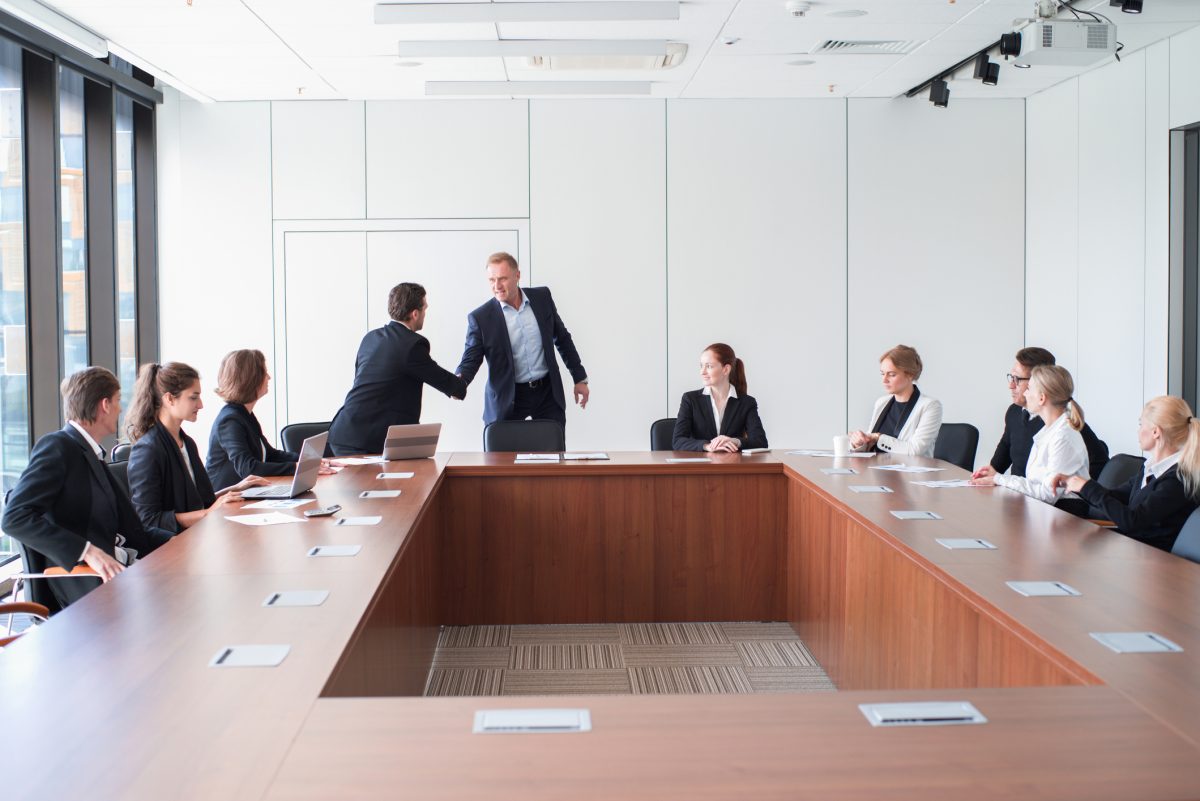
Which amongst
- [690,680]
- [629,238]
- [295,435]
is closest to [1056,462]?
[690,680]

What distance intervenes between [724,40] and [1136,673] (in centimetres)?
521

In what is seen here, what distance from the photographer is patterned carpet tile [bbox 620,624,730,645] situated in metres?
4.89

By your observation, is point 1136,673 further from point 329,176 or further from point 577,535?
point 329,176

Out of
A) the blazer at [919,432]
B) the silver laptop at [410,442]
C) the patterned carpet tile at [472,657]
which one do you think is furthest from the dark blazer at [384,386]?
the blazer at [919,432]

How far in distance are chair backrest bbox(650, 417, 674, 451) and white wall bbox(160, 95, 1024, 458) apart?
6.97 feet

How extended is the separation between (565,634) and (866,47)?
4178 mm

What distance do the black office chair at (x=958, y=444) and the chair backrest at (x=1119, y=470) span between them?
92 centimetres

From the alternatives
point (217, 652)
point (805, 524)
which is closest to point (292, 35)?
point (805, 524)

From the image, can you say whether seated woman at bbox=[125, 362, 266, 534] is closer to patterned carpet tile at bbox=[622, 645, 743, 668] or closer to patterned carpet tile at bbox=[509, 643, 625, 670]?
patterned carpet tile at bbox=[509, 643, 625, 670]

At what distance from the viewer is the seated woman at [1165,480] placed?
3.67 meters

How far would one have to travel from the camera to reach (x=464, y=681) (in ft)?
14.4

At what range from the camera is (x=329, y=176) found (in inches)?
321

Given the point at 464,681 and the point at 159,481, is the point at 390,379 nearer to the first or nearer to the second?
the point at 159,481

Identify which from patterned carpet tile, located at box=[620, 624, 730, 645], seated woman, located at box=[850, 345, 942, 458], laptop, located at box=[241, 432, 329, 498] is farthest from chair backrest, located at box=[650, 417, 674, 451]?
laptop, located at box=[241, 432, 329, 498]
